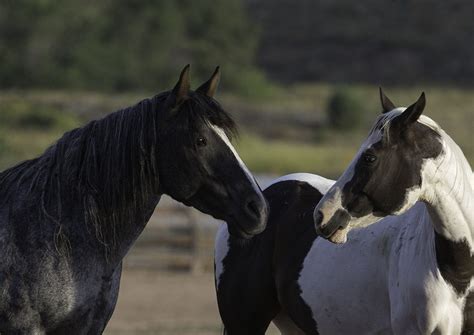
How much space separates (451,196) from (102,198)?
5.44 feet

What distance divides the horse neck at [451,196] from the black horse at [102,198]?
0.91m

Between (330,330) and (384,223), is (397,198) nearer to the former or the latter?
(384,223)

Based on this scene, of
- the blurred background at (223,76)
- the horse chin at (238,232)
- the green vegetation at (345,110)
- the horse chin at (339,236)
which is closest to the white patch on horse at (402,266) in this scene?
the horse chin at (339,236)

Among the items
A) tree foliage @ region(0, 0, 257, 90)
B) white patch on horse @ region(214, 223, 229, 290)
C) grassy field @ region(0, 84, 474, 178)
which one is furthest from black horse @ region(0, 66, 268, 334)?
tree foliage @ region(0, 0, 257, 90)

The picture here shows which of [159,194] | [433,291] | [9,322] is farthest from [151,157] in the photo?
[433,291]

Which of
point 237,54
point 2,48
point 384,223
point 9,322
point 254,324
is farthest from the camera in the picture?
point 237,54

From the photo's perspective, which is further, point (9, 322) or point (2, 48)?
point (2, 48)

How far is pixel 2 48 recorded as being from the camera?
46625mm

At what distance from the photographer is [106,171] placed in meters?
4.77

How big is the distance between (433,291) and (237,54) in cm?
4954

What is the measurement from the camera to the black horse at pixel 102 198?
15.1 ft

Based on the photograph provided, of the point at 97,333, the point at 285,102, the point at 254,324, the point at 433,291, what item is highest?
the point at 433,291

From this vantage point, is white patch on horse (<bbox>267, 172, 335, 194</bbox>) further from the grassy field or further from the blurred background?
the grassy field

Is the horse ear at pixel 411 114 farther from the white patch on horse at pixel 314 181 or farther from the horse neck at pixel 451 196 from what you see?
the white patch on horse at pixel 314 181
